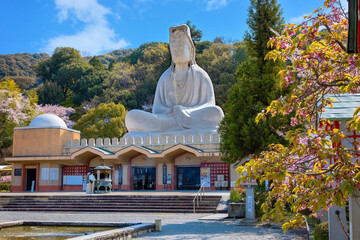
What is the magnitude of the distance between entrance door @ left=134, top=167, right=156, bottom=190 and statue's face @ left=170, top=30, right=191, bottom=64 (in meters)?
9.57

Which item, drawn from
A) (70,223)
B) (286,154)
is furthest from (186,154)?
(286,154)

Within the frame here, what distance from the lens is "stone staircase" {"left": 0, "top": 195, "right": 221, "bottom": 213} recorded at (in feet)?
63.5

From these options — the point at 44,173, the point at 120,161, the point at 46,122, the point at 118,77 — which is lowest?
the point at 44,173

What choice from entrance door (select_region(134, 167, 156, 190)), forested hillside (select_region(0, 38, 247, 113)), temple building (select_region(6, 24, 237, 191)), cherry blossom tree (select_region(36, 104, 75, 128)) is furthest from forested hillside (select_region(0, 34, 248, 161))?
entrance door (select_region(134, 167, 156, 190))

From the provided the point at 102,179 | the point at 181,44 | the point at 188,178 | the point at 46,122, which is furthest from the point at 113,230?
the point at 181,44

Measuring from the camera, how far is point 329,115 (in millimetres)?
6570

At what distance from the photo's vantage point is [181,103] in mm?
32500

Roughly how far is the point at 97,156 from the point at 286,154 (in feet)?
85.4

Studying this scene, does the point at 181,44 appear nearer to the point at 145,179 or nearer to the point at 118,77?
the point at 145,179

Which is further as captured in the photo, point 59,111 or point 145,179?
point 59,111

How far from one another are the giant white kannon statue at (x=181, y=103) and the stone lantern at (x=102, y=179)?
612 centimetres

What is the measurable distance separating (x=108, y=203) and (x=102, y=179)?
424 centimetres

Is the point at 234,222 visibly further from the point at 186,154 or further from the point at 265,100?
the point at 186,154

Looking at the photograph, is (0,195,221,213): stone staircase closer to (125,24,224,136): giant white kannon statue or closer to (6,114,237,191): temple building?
(6,114,237,191): temple building
